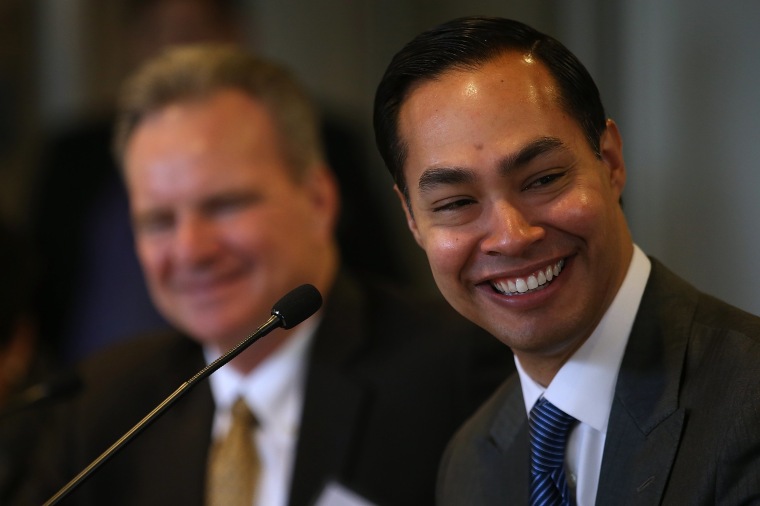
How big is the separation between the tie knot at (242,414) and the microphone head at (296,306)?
2.73 ft

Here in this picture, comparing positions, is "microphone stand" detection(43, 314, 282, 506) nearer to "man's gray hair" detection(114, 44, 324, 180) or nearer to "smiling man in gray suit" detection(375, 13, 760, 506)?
"smiling man in gray suit" detection(375, 13, 760, 506)

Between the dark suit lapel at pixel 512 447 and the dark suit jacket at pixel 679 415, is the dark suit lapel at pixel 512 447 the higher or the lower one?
the lower one

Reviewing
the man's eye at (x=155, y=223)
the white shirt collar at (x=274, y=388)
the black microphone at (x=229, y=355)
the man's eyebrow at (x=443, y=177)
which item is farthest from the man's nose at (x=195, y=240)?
the man's eyebrow at (x=443, y=177)

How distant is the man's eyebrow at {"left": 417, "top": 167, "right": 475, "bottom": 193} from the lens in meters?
1.21

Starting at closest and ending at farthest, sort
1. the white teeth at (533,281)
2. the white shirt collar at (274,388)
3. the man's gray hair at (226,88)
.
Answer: the white teeth at (533,281)
the white shirt collar at (274,388)
the man's gray hair at (226,88)

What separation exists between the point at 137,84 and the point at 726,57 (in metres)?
1.18

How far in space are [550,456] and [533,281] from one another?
0.70ft

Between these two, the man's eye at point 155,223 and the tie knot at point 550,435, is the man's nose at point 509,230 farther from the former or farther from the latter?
the man's eye at point 155,223

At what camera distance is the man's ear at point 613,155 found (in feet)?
4.31

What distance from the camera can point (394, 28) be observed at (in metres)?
3.82

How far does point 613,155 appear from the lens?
4.35 feet

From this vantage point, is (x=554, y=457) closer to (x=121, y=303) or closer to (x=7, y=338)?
(x=7, y=338)

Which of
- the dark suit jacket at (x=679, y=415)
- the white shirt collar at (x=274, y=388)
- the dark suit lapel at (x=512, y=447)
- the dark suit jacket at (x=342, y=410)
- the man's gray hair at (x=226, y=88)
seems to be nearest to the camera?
the dark suit jacket at (x=679, y=415)

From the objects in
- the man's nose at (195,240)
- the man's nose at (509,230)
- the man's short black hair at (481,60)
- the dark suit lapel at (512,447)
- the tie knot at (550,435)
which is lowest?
the man's nose at (195,240)
